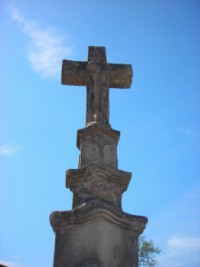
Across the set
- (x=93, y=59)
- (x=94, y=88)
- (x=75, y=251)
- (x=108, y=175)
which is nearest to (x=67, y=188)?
(x=108, y=175)

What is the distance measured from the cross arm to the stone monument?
0.64 metres

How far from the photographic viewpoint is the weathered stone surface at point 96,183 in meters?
4.39

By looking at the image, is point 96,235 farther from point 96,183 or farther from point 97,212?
point 96,183

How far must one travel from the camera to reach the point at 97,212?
405cm

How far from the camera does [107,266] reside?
392cm

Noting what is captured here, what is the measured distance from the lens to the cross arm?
5969 millimetres

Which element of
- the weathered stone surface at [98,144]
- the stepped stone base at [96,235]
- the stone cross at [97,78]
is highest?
the stone cross at [97,78]

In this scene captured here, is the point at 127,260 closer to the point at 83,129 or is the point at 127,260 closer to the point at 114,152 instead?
the point at 114,152

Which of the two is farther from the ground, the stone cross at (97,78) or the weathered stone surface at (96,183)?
the stone cross at (97,78)

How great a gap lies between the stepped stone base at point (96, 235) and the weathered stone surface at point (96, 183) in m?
0.30

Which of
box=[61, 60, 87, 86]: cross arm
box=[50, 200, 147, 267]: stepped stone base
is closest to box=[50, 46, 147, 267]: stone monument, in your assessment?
box=[50, 200, 147, 267]: stepped stone base

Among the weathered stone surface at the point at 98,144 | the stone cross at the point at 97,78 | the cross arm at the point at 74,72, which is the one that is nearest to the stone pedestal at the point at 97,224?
the weathered stone surface at the point at 98,144

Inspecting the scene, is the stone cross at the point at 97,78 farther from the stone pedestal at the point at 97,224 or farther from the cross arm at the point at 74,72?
the stone pedestal at the point at 97,224

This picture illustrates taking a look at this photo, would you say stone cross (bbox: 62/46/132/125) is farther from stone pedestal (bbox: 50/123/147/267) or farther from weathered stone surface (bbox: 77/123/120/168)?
stone pedestal (bbox: 50/123/147/267)
